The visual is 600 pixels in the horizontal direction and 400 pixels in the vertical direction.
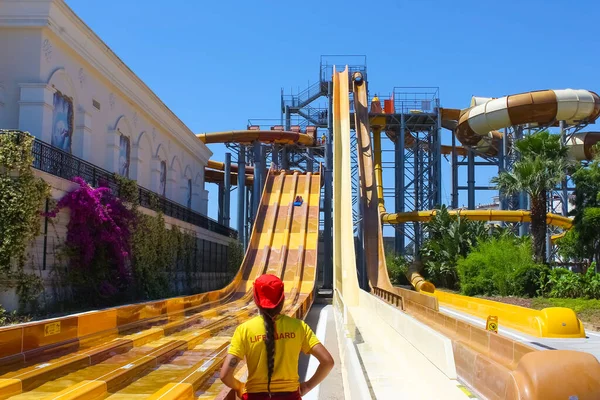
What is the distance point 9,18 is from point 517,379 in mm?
15359

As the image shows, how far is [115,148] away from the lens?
20.2 metres

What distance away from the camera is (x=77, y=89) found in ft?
57.5

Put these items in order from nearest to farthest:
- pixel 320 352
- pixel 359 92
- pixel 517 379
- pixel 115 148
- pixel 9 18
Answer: pixel 320 352 → pixel 517 379 → pixel 9 18 → pixel 115 148 → pixel 359 92

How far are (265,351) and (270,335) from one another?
10 cm

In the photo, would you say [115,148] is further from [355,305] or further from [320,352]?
[320,352]

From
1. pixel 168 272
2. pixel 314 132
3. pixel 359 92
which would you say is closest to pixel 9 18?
pixel 168 272

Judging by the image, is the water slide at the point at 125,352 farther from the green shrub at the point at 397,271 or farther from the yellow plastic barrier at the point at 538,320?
the green shrub at the point at 397,271

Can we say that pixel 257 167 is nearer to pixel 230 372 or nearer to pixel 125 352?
pixel 125 352

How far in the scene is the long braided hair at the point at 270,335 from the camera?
350 cm

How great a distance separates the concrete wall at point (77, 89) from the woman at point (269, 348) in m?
13.4

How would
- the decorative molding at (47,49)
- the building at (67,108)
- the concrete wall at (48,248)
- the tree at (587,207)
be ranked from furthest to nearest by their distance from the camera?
the tree at (587,207), the decorative molding at (47,49), the building at (67,108), the concrete wall at (48,248)

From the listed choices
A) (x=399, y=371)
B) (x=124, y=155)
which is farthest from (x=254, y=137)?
(x=399, y=371)

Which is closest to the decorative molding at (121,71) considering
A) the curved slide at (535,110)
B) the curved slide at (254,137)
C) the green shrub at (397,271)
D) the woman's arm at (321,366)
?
the curved slide at (254,137)

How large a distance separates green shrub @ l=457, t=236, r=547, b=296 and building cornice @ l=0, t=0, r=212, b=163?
1381cm
